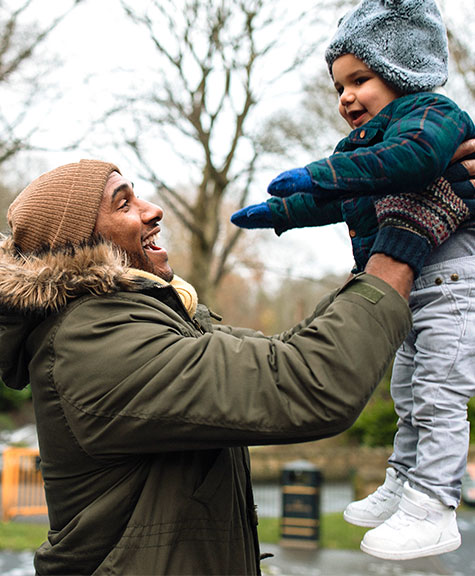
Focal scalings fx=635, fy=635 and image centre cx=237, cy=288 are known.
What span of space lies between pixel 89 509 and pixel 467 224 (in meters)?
1.38

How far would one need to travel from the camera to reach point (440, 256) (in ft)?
6.15

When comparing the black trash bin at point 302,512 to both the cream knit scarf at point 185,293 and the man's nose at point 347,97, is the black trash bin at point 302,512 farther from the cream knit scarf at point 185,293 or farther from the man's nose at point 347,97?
the man's nose at point 347,97

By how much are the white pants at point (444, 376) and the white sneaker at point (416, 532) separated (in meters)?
0.04

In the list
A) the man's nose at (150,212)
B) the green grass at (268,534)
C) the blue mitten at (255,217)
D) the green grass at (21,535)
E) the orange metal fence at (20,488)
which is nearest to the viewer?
the blue mitten at (255,217)

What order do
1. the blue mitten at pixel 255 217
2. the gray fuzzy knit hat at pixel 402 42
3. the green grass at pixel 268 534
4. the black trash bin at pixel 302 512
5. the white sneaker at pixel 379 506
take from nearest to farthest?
the gray fuzzy knit hat at pixel 402 42
the white sneaker at pixel 379 506
the blue mitten at pixel 255 217
the green grass at pixel 268 534
the black trash bin at pixel 302 512

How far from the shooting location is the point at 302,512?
9.52 metres

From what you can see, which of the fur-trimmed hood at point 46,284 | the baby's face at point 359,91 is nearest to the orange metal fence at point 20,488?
the fur-trimmed hood at point 46,284

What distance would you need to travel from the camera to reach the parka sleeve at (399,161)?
5.33ft

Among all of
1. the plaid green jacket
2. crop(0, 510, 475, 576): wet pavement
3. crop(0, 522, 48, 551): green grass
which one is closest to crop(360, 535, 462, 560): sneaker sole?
the plaid green jacket

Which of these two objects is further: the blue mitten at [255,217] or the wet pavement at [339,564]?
the wet pavement at [339,564]

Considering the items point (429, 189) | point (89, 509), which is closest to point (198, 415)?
point (89, 509)

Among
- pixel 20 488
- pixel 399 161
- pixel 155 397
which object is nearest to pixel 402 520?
pixel 155 397

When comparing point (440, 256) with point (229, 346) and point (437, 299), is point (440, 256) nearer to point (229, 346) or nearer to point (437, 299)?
point (437, 299)

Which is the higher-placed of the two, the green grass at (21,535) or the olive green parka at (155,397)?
the olive green parka at (155,397)
